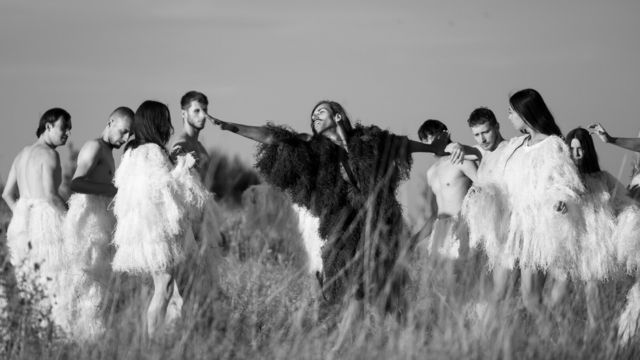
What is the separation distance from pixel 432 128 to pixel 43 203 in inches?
140

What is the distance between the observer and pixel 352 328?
734 cm

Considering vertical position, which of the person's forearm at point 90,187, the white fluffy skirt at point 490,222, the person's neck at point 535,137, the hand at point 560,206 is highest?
the person's neck at point 535,137

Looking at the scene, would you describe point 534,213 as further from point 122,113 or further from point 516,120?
point 122,113

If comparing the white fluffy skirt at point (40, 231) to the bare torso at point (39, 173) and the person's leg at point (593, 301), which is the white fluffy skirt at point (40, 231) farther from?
the person's leg at point (593, 301)

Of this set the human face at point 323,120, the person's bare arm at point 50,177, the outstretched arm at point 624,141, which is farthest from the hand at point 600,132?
the person's bare arm at point 50,177

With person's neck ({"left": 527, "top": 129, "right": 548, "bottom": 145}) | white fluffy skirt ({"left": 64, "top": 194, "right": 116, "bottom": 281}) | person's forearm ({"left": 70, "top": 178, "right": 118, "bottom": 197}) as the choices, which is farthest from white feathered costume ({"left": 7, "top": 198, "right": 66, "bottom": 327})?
person's neck ({"left": 527, "top": 129, "right": 548, "bottom": 145})

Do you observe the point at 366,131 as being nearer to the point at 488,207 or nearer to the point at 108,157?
the point at 488,207

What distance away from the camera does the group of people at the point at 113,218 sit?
24.4ft

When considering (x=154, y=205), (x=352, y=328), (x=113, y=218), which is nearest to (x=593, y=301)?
(x=352, y=328)

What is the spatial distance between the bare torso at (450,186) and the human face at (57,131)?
3.18 meters

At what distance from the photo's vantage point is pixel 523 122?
25.9 ft

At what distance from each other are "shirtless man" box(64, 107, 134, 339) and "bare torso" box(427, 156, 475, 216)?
2.78m

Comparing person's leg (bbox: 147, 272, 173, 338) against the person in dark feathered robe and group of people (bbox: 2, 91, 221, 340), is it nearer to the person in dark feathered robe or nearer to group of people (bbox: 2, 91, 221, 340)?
group of people (bbox: 2, 91, 221, 340)

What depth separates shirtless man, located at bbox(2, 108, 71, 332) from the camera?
7.68 m
